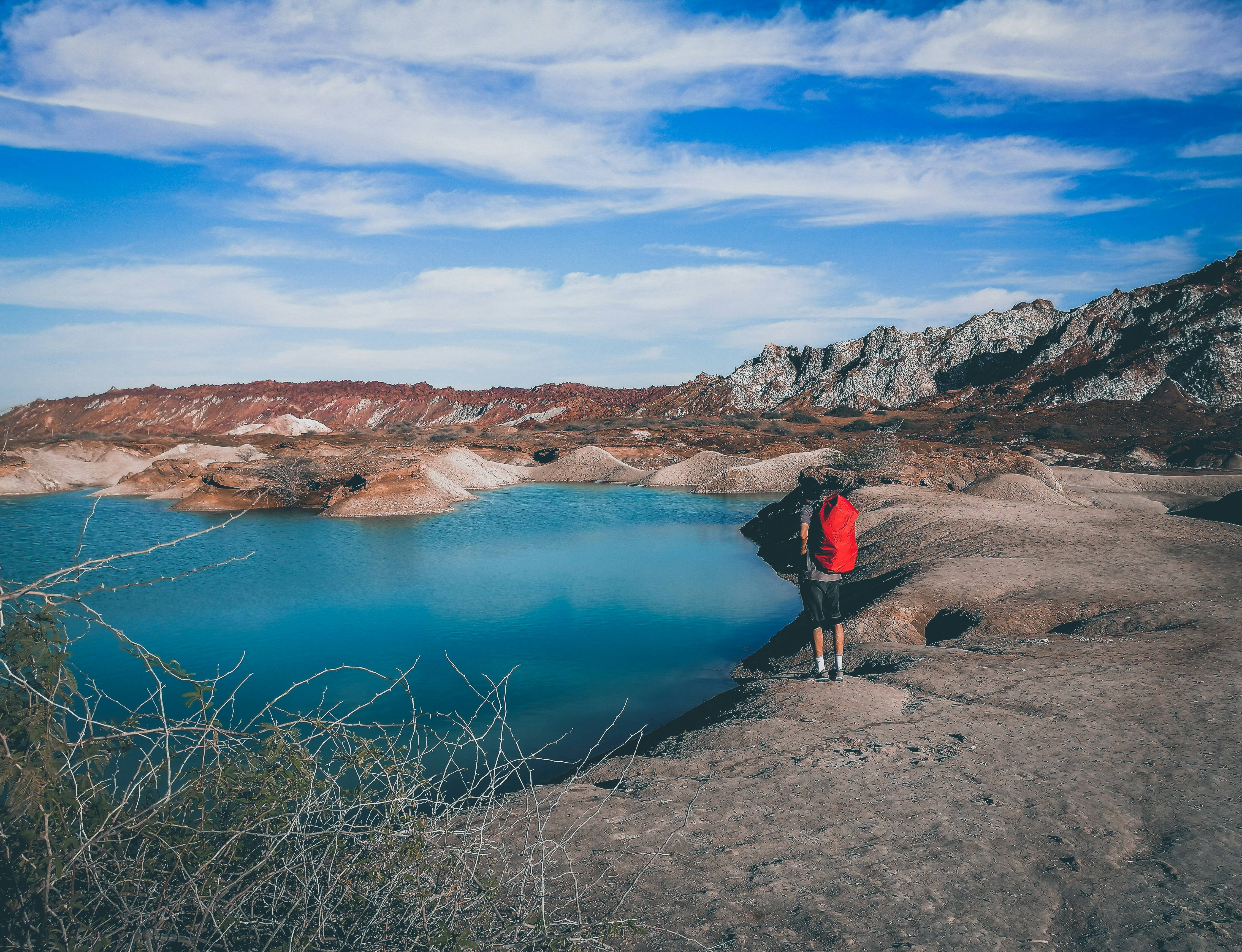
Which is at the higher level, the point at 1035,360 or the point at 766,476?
the point at 1035,360

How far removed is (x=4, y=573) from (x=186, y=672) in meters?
25.4

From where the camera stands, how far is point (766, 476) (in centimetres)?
4778

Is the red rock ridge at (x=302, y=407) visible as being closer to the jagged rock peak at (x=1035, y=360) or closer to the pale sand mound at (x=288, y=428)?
the pale sand mound at (x=288, y=428)

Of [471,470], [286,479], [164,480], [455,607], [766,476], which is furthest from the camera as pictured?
[471,470]

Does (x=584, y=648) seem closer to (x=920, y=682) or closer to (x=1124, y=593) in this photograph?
(x=920, y=682)

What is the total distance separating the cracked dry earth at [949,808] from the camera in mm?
4066

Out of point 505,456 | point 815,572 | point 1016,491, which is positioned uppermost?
point 505,456

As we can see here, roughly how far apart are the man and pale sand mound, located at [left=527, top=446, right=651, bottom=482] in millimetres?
43213

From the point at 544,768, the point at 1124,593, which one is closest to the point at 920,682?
the point at 544,768

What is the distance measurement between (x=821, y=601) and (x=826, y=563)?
1.71 feet

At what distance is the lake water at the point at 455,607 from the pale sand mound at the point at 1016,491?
1026cm

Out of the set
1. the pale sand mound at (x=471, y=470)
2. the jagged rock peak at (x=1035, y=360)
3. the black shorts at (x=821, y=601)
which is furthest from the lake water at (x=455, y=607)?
the jagged rock peak at (x=1035, y=360)

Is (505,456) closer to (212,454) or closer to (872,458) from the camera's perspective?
(212,454)

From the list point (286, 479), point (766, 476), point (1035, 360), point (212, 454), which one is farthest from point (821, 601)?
point (1035, 360)
